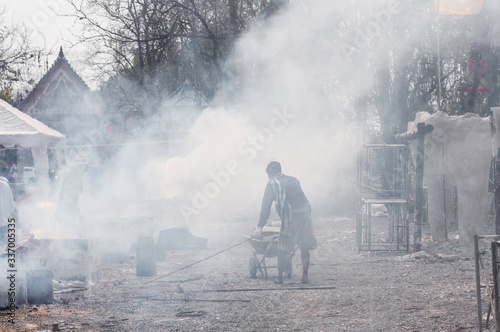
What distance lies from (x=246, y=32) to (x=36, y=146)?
12.4m

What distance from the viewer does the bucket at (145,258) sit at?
10406 mm

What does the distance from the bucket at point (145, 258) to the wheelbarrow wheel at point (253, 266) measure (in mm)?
1763

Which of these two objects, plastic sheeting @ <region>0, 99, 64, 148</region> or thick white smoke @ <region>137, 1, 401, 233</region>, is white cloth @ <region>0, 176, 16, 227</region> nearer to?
plastic sheeting @ <region>0, 99, 64, 148</region>

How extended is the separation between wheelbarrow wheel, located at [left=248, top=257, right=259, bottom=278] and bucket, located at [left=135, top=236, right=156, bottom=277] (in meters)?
1.76

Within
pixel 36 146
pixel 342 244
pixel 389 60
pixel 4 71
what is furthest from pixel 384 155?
pixel 4 71

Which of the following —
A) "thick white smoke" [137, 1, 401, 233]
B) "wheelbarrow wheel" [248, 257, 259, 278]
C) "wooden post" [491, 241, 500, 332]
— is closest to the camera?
"wooden post" [491, 241, 500, 332]

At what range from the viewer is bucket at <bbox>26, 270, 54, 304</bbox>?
8320 mm

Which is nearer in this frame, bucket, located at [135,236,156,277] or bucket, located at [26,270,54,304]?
bucket, located at [26,270,54,304]

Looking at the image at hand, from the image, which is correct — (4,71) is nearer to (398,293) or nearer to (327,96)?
(327,96)

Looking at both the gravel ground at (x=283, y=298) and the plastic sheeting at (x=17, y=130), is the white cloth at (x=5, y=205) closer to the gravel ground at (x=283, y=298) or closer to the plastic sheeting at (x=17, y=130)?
→ the gravel ground at (x=283, y=298)

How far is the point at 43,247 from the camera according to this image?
9.64m

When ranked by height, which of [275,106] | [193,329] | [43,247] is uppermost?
[275,106]

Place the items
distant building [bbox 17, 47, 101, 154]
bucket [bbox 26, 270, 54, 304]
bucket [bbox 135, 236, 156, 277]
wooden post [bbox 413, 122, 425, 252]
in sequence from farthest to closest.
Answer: distant building [bbox 17, 47, 101, 154], wooden post [bbox 413, 122, 425, 252], bucket [bbox 135, 236, 156, 277], bucket [bbox 26, 270, 54, 304]

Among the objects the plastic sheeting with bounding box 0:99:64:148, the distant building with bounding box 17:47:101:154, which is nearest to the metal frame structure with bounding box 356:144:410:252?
the plastic sheeting with bounding box 0:99:64:148
